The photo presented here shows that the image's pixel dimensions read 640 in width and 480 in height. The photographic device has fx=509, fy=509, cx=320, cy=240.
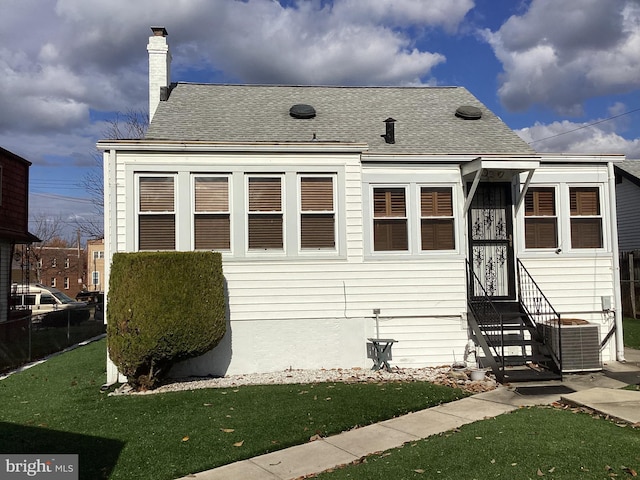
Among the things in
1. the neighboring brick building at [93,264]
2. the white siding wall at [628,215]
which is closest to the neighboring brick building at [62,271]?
the neighboring brick building at [93,264]

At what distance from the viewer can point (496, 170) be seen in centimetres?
963

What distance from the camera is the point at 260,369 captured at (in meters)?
9.23

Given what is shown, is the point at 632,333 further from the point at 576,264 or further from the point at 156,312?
the point at 156,312

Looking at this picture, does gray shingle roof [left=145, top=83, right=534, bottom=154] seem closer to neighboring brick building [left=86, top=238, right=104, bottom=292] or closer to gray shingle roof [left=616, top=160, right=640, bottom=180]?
gray shingle roof [left=616, top=160, right=640, bottom=180]

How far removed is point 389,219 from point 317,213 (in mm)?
1430

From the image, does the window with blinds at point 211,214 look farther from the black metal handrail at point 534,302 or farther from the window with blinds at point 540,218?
the window with blinds at point 540,218

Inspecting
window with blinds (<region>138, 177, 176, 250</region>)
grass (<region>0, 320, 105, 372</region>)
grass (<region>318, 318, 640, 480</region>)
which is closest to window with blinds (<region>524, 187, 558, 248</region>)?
grass (<region>318, 318, 640, 480</region>)

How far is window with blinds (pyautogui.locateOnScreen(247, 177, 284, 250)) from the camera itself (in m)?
9.41

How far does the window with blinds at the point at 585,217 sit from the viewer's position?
33.8 feet

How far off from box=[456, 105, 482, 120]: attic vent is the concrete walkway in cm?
618

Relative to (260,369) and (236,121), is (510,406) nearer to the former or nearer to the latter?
(260,369)

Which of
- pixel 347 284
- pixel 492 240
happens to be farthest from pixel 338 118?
pixel 492 240

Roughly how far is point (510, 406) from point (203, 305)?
4821mm

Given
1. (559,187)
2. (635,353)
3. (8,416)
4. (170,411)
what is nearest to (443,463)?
(170,411)
